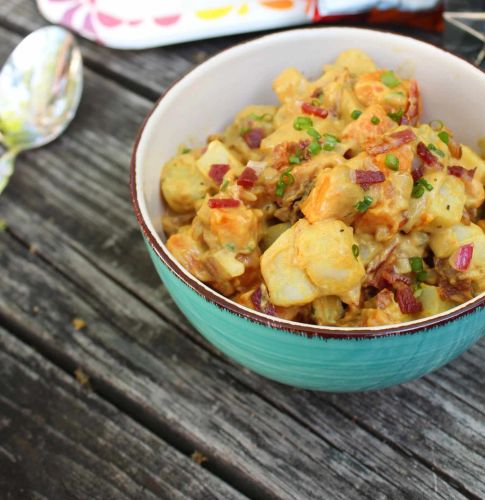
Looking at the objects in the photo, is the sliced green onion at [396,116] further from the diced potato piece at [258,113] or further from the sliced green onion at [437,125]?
the diced potato piece at [258,113]

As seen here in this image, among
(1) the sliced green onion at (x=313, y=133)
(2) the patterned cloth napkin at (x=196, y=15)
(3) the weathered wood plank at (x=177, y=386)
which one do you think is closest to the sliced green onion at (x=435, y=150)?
(1) the sliced green onion at (x=313, y=133)

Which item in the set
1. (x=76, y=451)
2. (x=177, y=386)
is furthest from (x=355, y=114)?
(x=76, y=451)

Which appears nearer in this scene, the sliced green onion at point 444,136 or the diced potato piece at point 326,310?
the diced potato piece at point 326,310

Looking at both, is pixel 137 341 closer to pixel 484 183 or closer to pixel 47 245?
pixel 47 245

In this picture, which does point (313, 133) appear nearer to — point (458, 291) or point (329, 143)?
point (329, 143)

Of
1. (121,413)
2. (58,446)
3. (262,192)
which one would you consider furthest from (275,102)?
(58,446)

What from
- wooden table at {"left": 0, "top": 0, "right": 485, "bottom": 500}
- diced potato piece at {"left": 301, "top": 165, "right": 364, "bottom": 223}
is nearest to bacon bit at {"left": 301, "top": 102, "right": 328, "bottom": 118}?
diced potato piece at {"left": 301, "top": 165, "right": 364, "bottom": 223}

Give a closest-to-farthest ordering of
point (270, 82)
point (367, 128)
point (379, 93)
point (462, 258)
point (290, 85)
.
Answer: point (462, 258) → point (367, 128) → point (379, 93) → point (290, 85) → point (270, 82)
